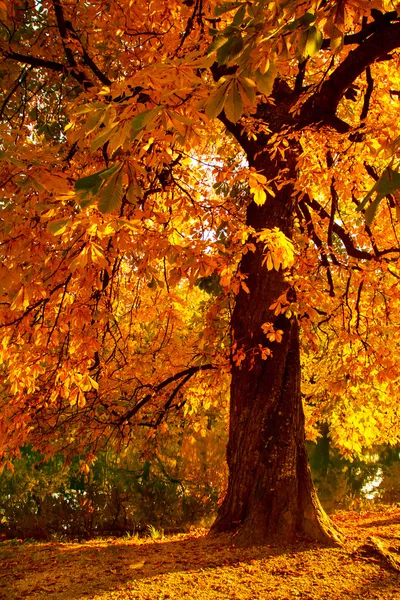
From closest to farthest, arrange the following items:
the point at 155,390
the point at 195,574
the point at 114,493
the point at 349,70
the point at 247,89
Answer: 1. the point at 247,89
2. the point at 195,574
3. the point at 349,70
4. the point at 155,390
5. the point at 114,493

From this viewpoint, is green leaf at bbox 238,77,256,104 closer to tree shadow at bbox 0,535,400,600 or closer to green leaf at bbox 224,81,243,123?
green leaf at bbox 224,81,243,123

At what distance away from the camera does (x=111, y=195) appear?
177 cm

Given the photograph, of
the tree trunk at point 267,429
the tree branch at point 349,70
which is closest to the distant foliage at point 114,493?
the tree trunk at point 267,429

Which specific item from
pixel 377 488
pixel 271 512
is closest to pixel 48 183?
pixel 271 512

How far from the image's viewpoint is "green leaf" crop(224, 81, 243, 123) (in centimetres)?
187

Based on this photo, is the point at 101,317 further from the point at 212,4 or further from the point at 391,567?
the point at 391,567

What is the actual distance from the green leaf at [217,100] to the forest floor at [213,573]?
3449 mm

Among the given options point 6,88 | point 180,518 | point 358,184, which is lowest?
point 180,518

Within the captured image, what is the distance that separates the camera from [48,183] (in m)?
2.72

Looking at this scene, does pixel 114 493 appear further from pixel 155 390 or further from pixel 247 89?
pixel 247 89

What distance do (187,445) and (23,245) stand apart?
12.2 m

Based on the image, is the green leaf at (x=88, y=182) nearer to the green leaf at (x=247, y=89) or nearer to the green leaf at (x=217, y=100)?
the green leaf at (x=217, y=100)

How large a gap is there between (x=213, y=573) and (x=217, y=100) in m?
3.81

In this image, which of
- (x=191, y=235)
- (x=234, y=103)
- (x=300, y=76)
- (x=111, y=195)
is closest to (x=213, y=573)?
(x=191, y=235)
